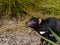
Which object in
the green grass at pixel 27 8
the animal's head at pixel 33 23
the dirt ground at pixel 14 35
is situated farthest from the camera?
the green grass at pixel 27 8

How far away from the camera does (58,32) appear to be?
4.25m

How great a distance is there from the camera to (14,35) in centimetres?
466

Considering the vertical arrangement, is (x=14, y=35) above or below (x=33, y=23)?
below

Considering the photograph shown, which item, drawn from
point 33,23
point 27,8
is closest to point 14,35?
point 33,23

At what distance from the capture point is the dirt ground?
445cm

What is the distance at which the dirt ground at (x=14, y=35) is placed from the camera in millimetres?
4453

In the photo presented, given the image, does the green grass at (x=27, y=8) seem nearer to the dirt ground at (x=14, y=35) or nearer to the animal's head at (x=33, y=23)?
the dirt ground at (x=14, y=35)

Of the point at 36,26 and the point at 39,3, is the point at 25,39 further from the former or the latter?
the point at 39,3

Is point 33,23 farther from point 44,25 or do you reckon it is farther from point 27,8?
point 27,8

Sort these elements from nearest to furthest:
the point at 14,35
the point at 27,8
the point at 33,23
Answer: the point at 33,23
the point at 14,35
the point at 27,8

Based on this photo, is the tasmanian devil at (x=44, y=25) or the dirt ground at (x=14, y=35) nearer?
the tasmanian devil at (x=44, y=25)

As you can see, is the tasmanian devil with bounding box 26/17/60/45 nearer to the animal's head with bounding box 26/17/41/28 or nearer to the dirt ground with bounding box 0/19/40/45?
the animal's head with bounding box 26/17/41/28

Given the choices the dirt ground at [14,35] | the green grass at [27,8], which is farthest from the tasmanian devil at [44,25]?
the green grass at [27,8]

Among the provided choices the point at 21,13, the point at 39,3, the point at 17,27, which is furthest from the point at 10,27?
the point at 39,3
